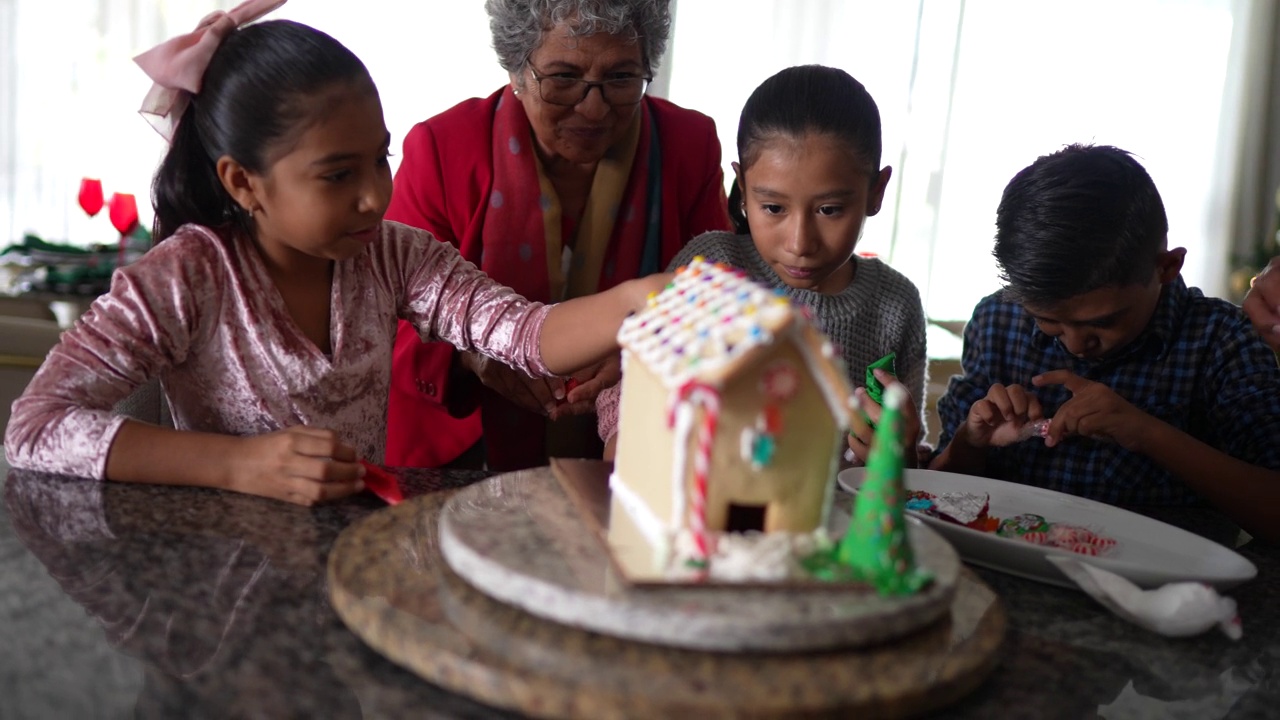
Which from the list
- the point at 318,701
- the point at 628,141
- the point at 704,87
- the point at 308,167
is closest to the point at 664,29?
the point at 628,141

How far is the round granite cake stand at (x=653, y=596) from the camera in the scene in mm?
807

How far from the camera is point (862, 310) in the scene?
185 centimetres

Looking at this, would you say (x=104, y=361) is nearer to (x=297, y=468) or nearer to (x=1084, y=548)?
(x=297, y=468)

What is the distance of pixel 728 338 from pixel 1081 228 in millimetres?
843

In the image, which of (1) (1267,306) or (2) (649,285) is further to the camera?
(1) (1267,306)

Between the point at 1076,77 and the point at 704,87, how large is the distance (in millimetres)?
1752

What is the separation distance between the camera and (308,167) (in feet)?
4.43

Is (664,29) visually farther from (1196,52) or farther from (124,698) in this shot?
(1196,52)

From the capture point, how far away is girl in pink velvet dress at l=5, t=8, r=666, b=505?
3.98 ft

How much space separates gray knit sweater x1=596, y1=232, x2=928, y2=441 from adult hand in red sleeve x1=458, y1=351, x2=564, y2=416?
28 cm

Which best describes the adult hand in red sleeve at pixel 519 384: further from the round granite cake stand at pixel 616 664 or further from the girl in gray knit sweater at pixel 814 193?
the round granite cake stand at pixel 616 664

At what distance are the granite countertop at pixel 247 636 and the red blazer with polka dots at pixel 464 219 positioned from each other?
2.75 ft

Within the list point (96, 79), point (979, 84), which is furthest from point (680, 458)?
point (979, 84)

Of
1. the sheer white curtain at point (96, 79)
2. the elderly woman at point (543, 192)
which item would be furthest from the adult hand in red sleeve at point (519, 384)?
the sheer white curtain at point (96, 79)
